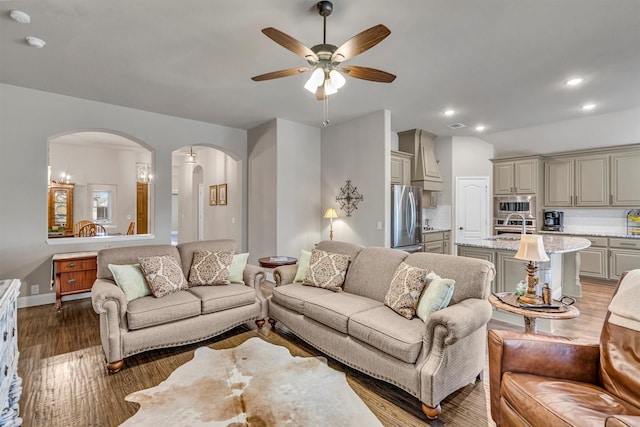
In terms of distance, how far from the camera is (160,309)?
2846 mm

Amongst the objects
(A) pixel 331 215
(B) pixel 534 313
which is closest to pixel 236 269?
(A) pixel 331 215

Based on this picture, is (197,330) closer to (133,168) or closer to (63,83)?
(63,83)

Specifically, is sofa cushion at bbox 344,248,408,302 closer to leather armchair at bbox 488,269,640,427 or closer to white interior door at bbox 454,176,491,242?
leather armchair at bbox 488,269,640,427

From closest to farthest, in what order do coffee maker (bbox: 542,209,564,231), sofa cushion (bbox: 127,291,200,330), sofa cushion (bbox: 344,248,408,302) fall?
sofa cushion (bbox: 127,291,200,330) → sofa cushion (bbox: 344,248,408,302) → coffee maker (bbox: 542,209,564,231)

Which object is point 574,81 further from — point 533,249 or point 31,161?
Result: point 31,161

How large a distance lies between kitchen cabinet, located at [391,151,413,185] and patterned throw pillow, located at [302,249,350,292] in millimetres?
2656

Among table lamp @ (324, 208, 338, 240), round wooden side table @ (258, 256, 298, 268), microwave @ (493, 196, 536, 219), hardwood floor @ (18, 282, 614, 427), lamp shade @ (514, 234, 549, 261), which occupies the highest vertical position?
microwave @ (493, 196, 536, 219)

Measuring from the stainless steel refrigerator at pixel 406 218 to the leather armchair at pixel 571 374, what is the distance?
11.0 feet

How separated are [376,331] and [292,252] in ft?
11.7

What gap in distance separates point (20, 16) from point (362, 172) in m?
4.33

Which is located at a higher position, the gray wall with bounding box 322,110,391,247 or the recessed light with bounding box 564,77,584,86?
the recessed light with bounding box 564,77,584,86

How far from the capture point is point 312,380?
2475mm

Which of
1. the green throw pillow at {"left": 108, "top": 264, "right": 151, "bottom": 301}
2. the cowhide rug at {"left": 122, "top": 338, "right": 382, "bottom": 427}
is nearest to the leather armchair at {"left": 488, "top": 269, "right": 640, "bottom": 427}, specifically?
the cowhide rug at {"left": 122, "top": 338, "right": 382, "bottom": 427}

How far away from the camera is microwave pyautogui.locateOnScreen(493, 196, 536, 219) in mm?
6582
